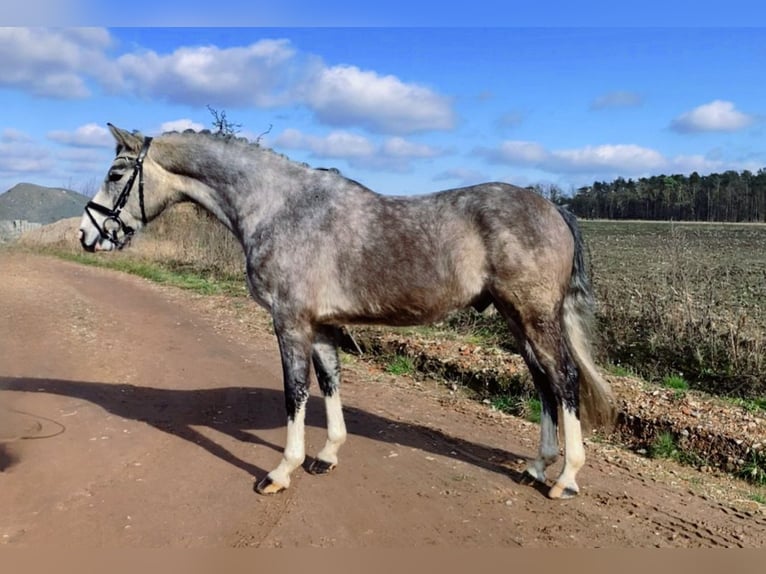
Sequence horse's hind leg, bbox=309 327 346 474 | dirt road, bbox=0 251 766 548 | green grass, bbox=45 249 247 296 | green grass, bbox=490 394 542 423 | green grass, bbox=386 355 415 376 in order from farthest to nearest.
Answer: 1. green grass, bbox=45 249 247 296
2. green grass, bbox=386 355 415 376
3. green grass, bbox=490 394 542 423
4. horse's hind leg, bbox=309 327 346 474
5. dirt road, bbox=0 251 766 548

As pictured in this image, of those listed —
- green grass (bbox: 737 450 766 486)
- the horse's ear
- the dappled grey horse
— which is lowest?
green grass (bbox: 737 450 766 486)

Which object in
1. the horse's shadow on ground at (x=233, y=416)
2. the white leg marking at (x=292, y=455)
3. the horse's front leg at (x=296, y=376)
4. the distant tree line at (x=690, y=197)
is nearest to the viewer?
the white leg marking at (x=292, y=455)

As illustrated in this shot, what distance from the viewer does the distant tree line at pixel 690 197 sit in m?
35.5

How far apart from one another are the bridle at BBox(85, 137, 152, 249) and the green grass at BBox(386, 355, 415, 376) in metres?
4.50

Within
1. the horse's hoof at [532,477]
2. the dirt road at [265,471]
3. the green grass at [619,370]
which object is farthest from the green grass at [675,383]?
the horse's hoof at [532,477]

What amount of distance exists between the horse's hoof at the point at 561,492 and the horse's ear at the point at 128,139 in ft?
14.4

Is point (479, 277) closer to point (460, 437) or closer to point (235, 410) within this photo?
point (460, 437)

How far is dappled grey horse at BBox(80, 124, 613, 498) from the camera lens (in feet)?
15.7

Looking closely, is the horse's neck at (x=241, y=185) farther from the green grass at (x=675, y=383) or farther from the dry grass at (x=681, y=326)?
the green grass at (x=675, y=383)

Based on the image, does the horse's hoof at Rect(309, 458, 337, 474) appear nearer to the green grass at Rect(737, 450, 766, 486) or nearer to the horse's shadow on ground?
the horse's shadow on ground

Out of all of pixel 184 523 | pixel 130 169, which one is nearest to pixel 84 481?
pixel 184 523

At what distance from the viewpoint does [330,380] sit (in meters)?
5.43

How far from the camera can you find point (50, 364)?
8.22 metres

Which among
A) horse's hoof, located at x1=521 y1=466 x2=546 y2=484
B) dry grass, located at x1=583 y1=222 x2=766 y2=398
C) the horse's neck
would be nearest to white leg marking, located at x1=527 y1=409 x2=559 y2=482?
horse's hoof, located at x1=521 y1=466 x2=546 y2=484
